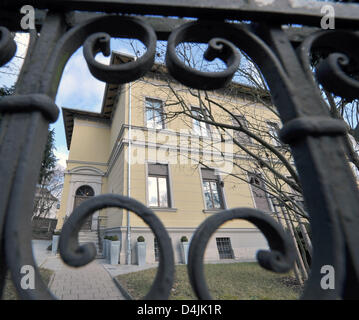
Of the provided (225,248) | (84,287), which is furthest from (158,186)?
(84,287)

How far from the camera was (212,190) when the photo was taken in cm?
960

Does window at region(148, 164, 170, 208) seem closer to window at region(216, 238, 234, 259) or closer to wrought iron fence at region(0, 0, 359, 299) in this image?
window at region(216, 238, 234, 259)

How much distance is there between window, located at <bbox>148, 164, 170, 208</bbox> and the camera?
8.51 meters

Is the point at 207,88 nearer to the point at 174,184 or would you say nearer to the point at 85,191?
the point at 174,184

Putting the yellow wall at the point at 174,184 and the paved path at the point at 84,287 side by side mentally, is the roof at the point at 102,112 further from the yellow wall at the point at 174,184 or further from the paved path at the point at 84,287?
the paved path at the point at 84,287

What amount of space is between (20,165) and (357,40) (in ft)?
4.19

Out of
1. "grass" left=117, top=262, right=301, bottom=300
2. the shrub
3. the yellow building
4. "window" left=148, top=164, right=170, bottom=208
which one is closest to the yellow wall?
the yellow building

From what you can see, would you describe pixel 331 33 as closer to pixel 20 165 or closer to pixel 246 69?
pixel 20 165

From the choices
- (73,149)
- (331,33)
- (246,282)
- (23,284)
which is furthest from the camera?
(73,149)

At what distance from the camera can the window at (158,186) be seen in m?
8.51

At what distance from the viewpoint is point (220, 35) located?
0.87 m

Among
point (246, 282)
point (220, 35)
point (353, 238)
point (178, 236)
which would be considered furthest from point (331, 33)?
point (178, 236)

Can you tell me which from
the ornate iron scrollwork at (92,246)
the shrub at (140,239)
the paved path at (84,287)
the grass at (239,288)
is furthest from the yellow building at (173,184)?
the ornate iron scrollwork at (92,246)
